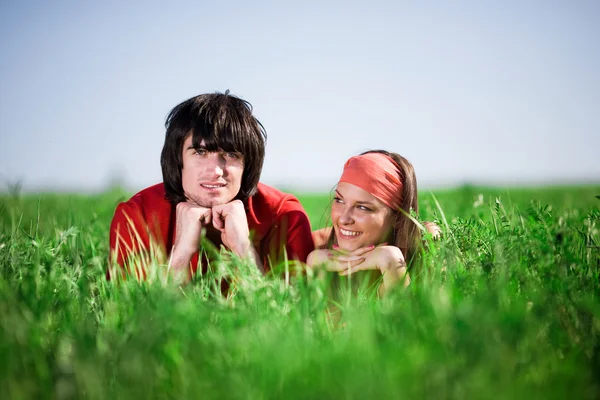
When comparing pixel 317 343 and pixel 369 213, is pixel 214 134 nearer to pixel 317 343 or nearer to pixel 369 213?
pixel 369 213

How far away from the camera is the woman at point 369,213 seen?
10.3 ft

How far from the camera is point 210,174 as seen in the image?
313 cm

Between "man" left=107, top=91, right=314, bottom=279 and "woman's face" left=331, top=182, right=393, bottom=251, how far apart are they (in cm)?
32

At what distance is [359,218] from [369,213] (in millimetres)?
72

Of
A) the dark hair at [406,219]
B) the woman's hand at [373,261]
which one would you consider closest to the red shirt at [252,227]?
the woman's hand at [373,261]

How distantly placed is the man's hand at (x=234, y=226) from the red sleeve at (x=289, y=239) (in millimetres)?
250

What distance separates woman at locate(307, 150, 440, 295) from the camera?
10.3ft

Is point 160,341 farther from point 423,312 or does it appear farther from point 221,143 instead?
point 221,143

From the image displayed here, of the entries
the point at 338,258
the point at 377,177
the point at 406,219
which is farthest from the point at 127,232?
the point at 406,219

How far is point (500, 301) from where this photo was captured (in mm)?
2096

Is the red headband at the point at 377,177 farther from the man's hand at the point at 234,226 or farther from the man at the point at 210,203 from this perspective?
the man's hand at the point at 234,226

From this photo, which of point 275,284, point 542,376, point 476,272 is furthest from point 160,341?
point 476,272

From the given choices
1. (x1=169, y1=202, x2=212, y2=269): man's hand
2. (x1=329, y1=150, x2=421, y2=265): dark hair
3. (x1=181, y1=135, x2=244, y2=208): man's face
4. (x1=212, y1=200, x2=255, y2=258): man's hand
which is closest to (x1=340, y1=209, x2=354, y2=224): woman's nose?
(x1=329, y1=150, x2=421, y2=265): dark hair

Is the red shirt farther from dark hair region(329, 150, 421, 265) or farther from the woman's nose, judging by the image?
dark hair region(329, 150, 421, 265)
